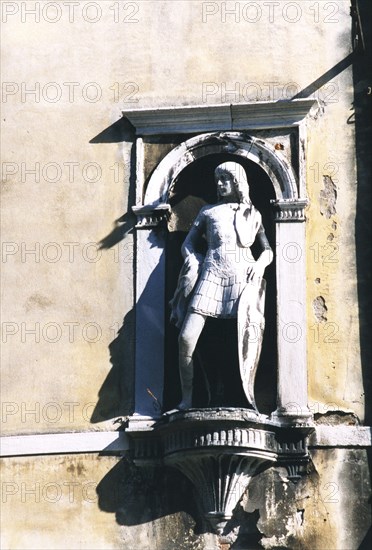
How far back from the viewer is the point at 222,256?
14.5 meters

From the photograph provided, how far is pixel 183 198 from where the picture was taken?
15109 millimetres

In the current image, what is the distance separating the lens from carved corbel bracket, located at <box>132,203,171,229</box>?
1494 cm

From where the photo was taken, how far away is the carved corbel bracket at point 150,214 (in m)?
14.9

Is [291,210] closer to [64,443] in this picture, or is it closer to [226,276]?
[226,276]

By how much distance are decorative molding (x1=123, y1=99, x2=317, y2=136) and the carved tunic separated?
29.1 inches

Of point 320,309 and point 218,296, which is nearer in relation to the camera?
point 218,296

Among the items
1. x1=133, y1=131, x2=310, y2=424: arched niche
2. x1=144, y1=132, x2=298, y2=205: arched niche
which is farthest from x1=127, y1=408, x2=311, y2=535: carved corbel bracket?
x1=144, y1=132, x2=298, y2=205: arched niche

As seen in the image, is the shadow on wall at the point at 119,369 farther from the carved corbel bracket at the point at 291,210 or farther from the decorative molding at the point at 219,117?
the carved corbel bracket at the point at 291,210

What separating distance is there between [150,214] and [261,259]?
3.47 feet

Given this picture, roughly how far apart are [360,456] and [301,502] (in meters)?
0.58

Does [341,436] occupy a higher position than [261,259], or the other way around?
[261,259]

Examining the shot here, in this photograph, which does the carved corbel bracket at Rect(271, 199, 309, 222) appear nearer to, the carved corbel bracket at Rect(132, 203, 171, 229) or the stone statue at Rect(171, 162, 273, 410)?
the stone statue at Rect(171, 162, 273, 410)

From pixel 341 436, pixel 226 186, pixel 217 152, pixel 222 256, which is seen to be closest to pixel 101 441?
pixel 222 256

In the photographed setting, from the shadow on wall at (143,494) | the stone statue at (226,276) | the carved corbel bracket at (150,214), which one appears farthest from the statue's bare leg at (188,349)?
the carved corbel bracket at (150,214)
